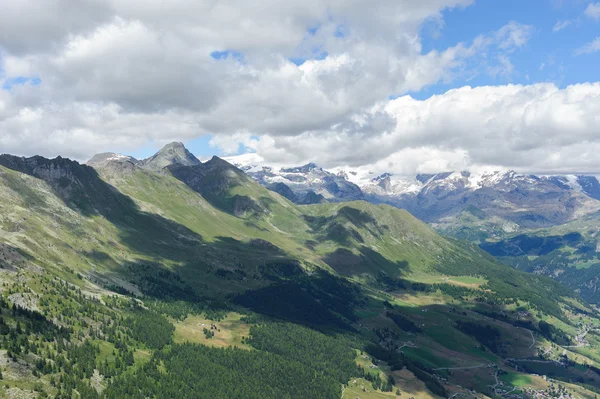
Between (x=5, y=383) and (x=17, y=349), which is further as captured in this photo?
(x=17, y=349)

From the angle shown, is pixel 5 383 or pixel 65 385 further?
pixel 65 385

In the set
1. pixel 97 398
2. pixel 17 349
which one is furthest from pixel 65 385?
pixel 17 349

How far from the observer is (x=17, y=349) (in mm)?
190875

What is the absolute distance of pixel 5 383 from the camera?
169375 millimetres

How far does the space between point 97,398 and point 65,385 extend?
15.1m

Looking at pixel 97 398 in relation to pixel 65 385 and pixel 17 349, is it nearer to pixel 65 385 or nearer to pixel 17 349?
pixel 65 385

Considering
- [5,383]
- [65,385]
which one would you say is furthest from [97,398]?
[5,383]

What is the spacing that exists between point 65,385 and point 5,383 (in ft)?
78.2

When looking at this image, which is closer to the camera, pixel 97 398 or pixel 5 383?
pixel 5 383

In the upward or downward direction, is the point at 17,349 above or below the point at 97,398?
above

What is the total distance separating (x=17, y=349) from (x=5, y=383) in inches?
949

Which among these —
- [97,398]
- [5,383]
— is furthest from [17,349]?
[97,398]

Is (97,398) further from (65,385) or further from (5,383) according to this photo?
(5,383)
